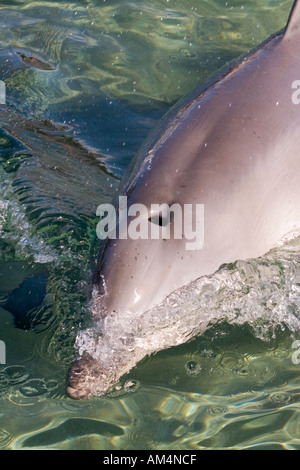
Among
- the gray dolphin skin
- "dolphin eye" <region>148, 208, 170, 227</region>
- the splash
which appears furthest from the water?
"dolphin eye" <region>148, 208, 170, 227</region>

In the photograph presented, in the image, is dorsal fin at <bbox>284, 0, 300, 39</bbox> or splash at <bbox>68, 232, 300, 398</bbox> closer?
splash at <bbox>68, 232, 300, 398</bbox>

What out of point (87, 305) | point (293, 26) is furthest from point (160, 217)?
point (293, 26)

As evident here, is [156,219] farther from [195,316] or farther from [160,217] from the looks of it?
[195,316]

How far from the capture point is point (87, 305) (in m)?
4.76

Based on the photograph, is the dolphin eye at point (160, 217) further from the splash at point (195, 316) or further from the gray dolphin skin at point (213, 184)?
the splash at point (195, 316)

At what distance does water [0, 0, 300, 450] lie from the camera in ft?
14.4

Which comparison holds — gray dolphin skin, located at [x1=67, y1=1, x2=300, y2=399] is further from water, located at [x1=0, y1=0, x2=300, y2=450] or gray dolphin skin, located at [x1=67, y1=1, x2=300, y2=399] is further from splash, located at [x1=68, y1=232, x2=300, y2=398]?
water, located at [x1=0, y1=0, x2=300, y2=450]

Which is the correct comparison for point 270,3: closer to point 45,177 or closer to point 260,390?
point 45,177

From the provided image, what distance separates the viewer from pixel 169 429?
14.3 ft

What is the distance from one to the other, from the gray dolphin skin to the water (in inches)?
6.0

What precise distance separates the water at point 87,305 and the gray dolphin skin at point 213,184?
15cm

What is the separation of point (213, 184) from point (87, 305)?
1144 mm
